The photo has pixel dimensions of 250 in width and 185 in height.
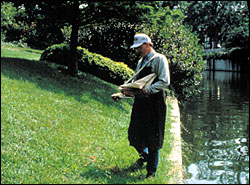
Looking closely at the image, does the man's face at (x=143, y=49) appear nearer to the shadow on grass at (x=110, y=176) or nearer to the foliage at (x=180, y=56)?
the shadow on grass at (x=110, y=176)

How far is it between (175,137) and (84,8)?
22.2 feet

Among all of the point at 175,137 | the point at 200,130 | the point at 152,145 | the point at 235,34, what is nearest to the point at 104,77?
the point at 200,130

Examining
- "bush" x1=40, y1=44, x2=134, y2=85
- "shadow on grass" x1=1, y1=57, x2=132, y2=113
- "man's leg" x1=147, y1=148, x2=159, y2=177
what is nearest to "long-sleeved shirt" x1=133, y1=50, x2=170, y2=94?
"man's leg" x1=147, y1=148, x2=159, y2=177

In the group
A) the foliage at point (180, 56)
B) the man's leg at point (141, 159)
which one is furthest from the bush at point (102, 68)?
the man's leg at point (141, 159)

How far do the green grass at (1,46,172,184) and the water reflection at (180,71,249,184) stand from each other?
71cm

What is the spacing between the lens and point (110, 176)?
17.6 feet

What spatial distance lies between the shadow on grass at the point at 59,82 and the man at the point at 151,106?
4675mm

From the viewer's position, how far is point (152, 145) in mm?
5242

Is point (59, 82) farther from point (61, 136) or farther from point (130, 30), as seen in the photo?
point (130, 30)

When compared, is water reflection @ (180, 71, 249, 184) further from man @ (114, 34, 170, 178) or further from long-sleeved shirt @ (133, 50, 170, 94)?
long-sleeved shirt @ (133, 50, 170, 94)

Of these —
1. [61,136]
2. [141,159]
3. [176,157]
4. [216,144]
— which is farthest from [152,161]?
[216,144]

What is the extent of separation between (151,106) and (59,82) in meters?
6.56

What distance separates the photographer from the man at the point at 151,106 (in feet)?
16.7

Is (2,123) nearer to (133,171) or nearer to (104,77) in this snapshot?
(133,171)
